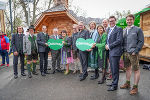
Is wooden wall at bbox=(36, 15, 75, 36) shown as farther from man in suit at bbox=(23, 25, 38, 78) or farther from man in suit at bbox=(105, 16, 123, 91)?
man in suit at bbox=(105, 16, 123, 91)

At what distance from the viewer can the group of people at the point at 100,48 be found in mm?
3752

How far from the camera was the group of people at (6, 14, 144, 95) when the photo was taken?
375cm

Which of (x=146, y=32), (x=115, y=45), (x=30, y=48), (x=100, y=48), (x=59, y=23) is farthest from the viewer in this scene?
(x=59, y=23)

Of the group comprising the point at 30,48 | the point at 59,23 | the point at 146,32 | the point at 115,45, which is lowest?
the point at 30,48

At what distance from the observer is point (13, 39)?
18.1ft

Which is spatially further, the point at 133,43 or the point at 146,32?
the point at 146,32

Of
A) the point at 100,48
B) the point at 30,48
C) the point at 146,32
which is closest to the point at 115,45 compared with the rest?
the point at 100,48

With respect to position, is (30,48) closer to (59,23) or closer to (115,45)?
(115,45)

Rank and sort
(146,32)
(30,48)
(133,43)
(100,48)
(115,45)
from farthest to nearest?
(146,32) < (30,48) < (100,48) < (115,45) < (133,43)

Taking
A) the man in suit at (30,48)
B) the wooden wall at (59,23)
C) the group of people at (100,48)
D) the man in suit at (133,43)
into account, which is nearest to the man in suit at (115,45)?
the group of people at (100,48)

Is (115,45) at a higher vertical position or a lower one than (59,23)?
lower

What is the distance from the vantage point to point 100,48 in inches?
182

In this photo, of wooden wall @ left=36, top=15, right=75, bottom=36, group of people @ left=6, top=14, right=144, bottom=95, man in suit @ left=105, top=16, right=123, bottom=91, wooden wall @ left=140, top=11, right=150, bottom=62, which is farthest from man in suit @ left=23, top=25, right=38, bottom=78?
wooden wall @ left=140, top=11, right=150, bottom=62

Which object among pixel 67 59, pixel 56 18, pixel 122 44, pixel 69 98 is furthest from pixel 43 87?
pixel 56 18
